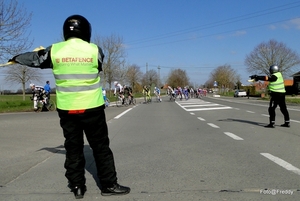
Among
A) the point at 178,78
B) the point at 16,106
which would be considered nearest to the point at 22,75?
the point at 16,106

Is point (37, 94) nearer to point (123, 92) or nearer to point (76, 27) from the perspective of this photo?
point (123, 92)

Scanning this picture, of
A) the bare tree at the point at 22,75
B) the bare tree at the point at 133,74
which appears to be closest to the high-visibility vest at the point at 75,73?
the bare tree at the point at 22,75

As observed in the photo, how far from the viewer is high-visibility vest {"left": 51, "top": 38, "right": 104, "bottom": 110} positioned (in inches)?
148

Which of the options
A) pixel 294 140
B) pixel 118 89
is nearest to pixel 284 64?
pixel 118 89

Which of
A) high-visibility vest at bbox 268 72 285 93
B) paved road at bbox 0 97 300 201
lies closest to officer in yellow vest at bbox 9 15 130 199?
paved road at bbox 0 97 300 201

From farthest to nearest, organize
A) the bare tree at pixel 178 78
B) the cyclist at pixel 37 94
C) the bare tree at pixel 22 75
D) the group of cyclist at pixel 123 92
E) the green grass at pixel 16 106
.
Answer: the bare tree at pixel 178 78 → the bare tree at pixel 22 75 → the group of cyclist at pixel 123 92 → the green grass at pixel 16 106 → the cyclist at pixel 37 94

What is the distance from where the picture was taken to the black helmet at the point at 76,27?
3.83 metres

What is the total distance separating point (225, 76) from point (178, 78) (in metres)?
30.2

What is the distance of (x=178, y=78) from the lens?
404 ft

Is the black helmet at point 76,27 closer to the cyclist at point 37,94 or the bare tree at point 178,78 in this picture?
the cyclist at point 37,94

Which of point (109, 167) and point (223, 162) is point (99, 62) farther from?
point (223, 162)

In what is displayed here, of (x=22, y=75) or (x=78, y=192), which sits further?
(x=22, y=75)

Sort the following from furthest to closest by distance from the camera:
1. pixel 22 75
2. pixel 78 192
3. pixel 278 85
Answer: pixel 22 75 → pixel 278 85 → pixel 78 192

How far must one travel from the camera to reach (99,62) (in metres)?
3.92
